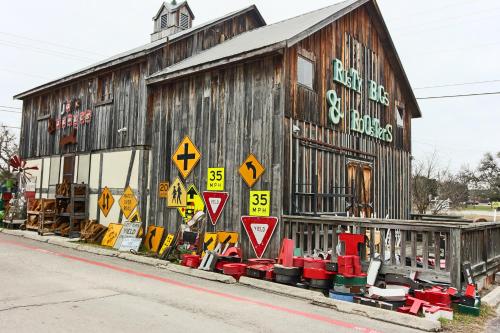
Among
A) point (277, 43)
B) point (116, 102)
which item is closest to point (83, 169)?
point (116, 102)

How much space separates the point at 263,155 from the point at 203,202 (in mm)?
2569

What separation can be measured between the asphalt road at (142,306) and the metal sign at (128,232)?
3.60m

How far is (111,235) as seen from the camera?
49.5 ft

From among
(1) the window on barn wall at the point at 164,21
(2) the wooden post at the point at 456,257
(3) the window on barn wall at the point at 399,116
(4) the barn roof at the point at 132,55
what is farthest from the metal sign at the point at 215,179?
(1) the window on barn wall at the point at 164,21

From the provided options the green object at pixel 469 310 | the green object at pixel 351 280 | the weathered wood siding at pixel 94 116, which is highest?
the weathered wood siding at pixel 94 116

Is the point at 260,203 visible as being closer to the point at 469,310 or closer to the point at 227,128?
the point at 227,128

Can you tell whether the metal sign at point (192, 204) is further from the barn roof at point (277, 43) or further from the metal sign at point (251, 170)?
the barn roof at point (277, 43)

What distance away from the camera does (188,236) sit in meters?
11.8

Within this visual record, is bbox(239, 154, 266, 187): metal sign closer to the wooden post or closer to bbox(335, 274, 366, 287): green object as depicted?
bbox(335, 274, 366, 287): green object

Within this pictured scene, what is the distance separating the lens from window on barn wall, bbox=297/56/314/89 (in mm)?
12378

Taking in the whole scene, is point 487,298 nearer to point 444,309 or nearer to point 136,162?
point 444,309

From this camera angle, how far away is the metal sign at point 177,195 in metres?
13.6

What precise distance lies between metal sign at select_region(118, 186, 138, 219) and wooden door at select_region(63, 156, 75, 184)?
13.2 feet

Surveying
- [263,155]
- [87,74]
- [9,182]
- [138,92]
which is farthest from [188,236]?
[9,182]
